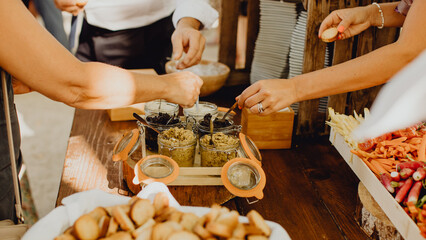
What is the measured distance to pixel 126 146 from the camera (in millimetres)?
1512

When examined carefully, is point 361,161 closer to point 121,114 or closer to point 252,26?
point 121,114

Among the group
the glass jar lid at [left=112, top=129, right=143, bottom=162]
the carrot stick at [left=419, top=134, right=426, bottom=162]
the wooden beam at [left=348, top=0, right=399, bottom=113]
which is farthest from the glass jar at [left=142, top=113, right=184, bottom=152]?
the wooden beam at [left=348, top=0, right=399, bottom=113]

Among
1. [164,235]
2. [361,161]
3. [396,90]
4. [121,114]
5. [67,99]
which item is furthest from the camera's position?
[121,114]

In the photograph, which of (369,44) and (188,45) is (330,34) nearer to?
(369,44)

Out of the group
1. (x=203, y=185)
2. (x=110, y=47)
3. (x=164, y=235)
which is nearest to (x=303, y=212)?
(x=203, y=185)

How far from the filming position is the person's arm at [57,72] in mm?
937

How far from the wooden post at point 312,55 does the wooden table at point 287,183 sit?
0.10 metres

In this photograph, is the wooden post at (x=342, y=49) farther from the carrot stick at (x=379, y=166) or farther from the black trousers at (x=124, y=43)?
the black trousers at (x=124, y=43)

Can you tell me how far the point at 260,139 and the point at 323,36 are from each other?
2.01ft

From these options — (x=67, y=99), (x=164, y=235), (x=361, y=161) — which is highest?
(x=67, y=99)

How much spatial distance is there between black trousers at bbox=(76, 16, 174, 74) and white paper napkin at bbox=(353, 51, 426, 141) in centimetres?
159

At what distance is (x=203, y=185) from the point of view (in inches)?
56.3

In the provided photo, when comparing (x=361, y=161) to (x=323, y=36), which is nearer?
(x=361, y=161)

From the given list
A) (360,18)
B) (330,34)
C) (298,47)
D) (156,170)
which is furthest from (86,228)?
(298,47)
